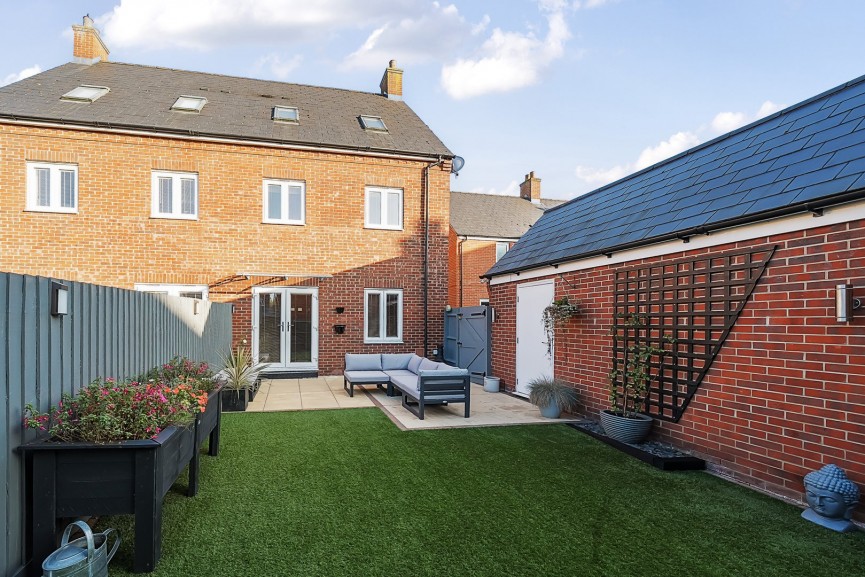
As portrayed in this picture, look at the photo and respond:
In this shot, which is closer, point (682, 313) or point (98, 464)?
point (98, 464)

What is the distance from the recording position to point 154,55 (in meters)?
14.8

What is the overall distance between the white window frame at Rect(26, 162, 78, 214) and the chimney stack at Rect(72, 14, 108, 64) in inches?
185

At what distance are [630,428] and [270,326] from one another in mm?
8893

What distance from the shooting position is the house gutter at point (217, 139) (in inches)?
428

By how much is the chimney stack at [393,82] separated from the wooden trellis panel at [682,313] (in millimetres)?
11618

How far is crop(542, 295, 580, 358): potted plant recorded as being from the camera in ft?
25.6

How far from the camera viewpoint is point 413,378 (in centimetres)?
920

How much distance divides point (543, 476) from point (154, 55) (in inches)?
645

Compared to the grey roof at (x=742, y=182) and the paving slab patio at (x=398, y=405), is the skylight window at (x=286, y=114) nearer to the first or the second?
the paving slab patio at (x=398, y=405)

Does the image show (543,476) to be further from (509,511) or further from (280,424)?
(280,424)

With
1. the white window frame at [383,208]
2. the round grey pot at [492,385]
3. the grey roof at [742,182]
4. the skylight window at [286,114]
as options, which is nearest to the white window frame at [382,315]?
the white window frame at [383,208]

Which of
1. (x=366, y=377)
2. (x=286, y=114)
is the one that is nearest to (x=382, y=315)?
(x=366, y=377)

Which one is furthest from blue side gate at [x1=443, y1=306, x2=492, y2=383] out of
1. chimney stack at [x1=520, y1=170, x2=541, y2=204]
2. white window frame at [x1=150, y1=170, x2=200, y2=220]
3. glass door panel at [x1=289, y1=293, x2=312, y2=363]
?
chimney stack at [x1=520, y1=170, x2=541, y2=204]

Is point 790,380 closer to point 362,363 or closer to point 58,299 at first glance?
point 58,299
